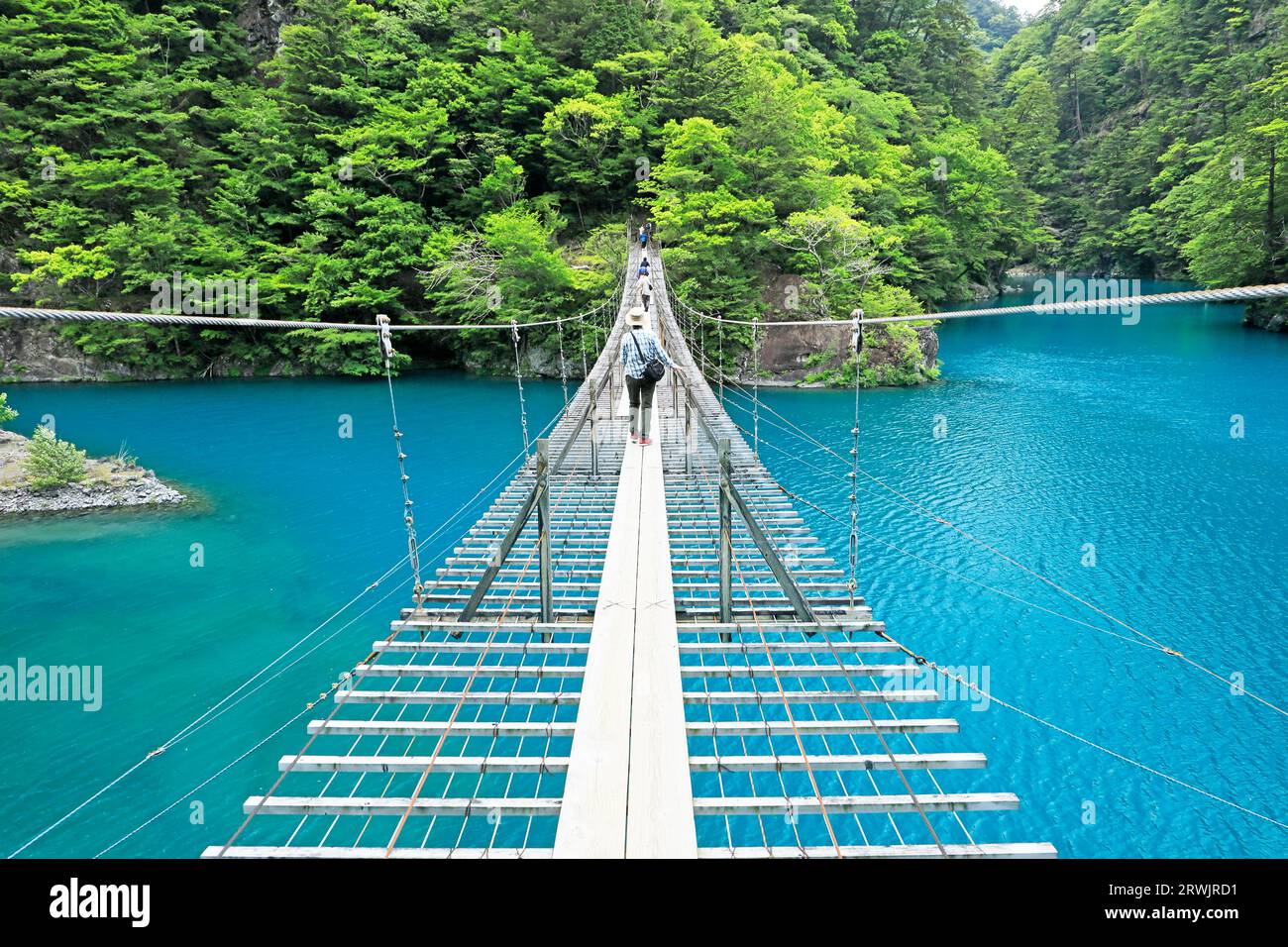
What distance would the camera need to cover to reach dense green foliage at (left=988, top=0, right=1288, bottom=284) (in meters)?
20.0

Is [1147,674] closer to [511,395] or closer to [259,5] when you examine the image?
[511,395]

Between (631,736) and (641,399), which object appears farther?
(641,399)

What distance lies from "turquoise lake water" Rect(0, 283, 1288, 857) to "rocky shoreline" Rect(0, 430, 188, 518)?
53cm

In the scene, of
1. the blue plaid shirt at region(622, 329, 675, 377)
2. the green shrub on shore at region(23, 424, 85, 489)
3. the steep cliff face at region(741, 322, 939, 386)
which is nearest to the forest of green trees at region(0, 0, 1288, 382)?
the steep cliff face at region(741, 322, 939, 386)

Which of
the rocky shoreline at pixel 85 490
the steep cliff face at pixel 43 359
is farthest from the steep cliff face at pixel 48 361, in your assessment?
the rocky shoreline at pixel 85 490

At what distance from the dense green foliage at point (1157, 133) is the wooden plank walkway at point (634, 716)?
74.8 ft

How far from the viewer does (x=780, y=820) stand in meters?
4.93

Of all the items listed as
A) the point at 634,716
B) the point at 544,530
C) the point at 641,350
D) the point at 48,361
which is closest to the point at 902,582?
the point at 641,350

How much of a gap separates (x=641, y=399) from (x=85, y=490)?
9.53 meters

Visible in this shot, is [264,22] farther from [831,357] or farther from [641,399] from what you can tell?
[641,399]

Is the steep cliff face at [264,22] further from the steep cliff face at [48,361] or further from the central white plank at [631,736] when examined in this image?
the central white plank at [631,736]

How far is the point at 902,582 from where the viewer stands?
759cm

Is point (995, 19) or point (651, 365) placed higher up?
point (995, 19)

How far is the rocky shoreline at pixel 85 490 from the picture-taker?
9.58 metres
